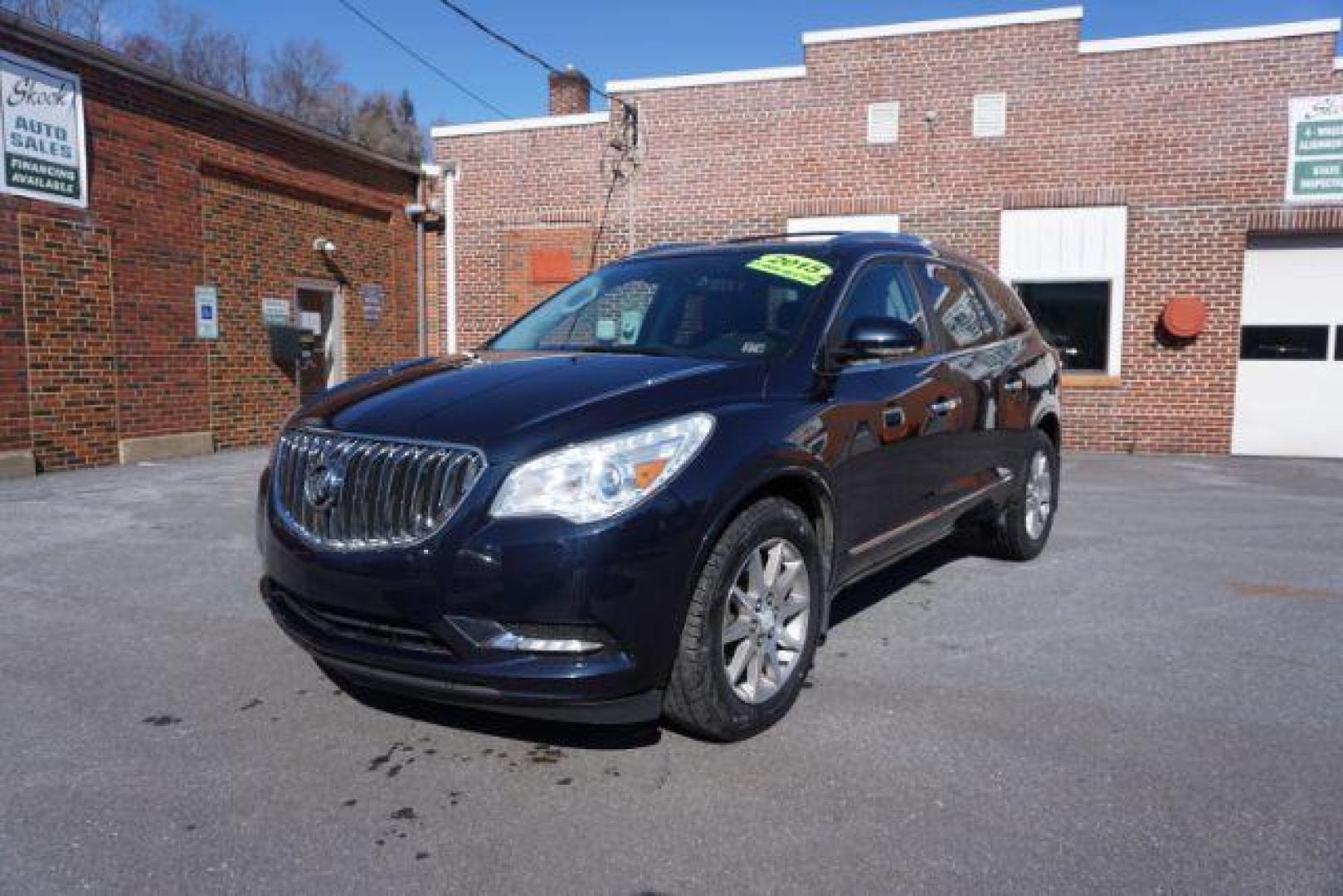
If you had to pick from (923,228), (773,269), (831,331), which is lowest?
(831,331)

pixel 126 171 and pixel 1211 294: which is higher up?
pixel 126 171

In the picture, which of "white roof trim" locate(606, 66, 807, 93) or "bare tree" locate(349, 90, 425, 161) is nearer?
"white roof trim" locate(606, 66, 807, 93)

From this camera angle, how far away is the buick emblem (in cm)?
293

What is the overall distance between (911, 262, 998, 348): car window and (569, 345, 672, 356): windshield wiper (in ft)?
5.02

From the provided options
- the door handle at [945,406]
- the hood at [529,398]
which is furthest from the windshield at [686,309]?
the door handle at [945,406]

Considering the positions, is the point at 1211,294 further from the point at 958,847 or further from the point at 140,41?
the point at 140,41

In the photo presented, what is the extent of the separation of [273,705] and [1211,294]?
1196 cm

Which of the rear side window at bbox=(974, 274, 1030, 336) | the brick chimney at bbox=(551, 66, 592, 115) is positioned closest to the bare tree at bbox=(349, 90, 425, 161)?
the brick chimney at bbox=(551, 66, 592, 115)

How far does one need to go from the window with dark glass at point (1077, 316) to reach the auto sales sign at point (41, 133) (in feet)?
35.9

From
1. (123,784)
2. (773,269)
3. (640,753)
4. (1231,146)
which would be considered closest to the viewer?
(123,784)

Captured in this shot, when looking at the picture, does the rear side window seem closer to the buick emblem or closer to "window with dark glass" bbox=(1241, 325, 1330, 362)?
the buick emblem

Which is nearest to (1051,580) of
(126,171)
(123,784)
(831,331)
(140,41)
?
(831,331)

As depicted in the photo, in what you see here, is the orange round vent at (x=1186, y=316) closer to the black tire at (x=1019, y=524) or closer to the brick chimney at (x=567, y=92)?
the black tire at (x=1019, y=524)

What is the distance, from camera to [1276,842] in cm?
253
